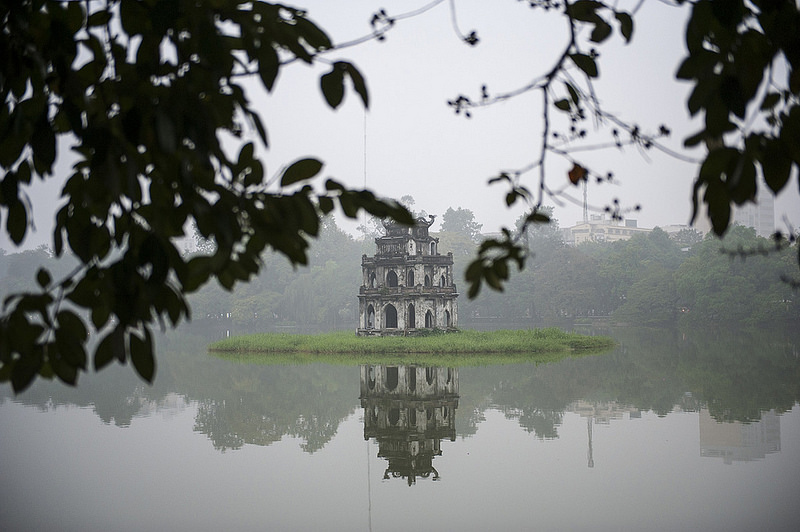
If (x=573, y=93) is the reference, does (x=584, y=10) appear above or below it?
above

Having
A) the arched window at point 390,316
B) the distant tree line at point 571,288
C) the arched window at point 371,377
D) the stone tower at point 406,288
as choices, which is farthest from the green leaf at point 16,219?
the distant tree line at point 571,288

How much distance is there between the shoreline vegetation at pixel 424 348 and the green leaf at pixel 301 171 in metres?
15.0

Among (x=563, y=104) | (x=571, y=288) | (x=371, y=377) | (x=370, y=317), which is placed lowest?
(x=371, y=377)

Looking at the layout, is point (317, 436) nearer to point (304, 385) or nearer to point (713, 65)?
point (304, 385)

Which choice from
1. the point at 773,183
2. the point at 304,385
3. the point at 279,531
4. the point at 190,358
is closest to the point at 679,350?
the point at 304,385

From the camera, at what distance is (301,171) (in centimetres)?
133

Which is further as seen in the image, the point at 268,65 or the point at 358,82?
the point at 358,82

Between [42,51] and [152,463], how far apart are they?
6.71m

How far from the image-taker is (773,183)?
1148 mm

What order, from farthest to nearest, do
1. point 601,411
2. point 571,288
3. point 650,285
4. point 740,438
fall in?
point 571,288 < point 650,285 < point 601,411 < point 740,438

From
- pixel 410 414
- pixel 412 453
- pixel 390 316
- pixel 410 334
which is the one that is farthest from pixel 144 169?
pixel 390 316

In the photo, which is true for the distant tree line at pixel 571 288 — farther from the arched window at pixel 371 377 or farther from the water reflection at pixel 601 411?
the water reflection at pixel 601 411

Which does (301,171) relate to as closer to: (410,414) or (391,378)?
(410,414)

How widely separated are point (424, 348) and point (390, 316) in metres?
4.39
